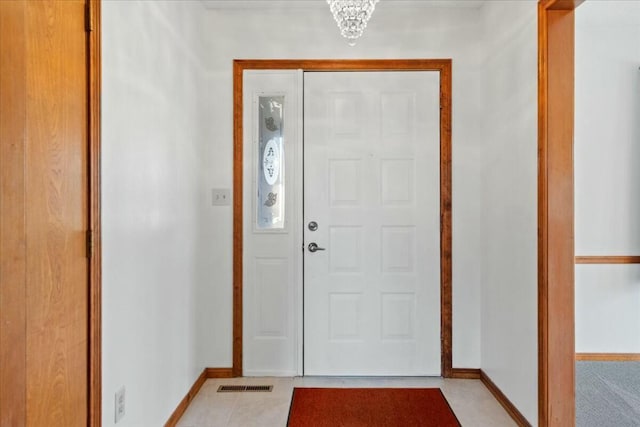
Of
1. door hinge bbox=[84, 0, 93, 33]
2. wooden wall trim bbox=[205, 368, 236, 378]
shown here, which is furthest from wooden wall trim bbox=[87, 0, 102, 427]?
wooden wall trim bbox=[205, 368, 236, 378]

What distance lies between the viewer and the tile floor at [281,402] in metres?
2.38

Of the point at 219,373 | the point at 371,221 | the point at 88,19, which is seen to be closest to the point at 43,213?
the point at 88,19

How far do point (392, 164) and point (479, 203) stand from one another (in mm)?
683

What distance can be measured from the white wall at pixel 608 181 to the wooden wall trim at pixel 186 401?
9.87 ft

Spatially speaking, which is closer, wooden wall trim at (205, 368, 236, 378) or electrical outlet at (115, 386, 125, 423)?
electrical outlet at (115, 386, 125, 423)

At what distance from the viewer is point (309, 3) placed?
2885 millimetres

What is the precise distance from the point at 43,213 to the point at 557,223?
86.1 inches

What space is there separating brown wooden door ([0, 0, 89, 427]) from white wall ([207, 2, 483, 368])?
1.49 m

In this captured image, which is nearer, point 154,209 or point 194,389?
point 154,209

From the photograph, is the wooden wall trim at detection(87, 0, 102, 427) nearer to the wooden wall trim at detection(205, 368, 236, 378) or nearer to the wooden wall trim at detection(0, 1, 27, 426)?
the wooden wall trim at detection(0, 1, 27, 426)

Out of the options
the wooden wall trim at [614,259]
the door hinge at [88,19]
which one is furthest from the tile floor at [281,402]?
the door hinge at [88,19]

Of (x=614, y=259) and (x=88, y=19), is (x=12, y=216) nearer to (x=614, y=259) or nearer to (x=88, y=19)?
(x=88, y=19)

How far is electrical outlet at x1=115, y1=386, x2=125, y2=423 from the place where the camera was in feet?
5.57

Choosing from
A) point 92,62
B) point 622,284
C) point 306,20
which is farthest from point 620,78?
point 92,62
